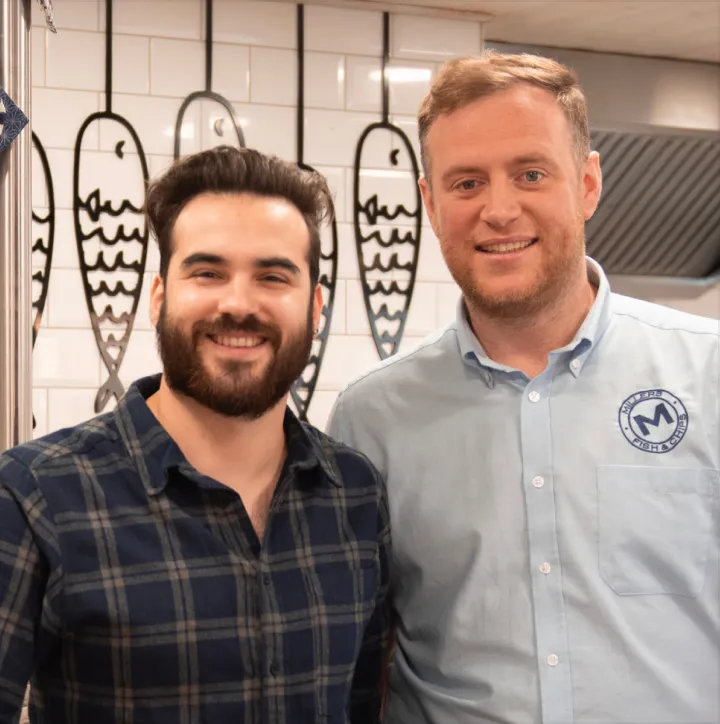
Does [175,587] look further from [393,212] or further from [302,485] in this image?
[393,212]

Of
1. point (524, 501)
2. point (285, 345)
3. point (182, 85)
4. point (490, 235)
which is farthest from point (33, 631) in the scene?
point (182, 85)

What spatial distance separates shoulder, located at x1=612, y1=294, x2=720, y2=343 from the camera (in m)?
1.50

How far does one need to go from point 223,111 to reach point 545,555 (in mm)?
1594

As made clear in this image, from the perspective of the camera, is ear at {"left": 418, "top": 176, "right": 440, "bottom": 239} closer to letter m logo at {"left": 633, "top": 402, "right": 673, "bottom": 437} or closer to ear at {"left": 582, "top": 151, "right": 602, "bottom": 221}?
ear at {"left": 582, "top": 151, "right": 602, "bottom": 221}

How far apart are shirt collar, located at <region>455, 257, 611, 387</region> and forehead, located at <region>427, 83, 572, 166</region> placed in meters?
0.22

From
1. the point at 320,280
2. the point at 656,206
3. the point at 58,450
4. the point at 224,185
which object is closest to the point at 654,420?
the point at 224,185

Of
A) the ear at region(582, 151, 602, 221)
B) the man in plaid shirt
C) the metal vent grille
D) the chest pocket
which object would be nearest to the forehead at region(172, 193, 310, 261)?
the man in plaid shirt

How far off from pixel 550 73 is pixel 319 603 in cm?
83

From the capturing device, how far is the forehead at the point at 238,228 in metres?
1.33

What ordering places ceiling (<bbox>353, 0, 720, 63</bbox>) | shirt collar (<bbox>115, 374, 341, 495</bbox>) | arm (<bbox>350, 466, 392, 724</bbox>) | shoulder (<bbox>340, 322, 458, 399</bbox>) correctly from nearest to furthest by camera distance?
shirt collar (<bbox>115, 374, 341, 495</bbox>)
arm (<bbox>350, 466, 392, 724</bbox>)
shoulder (<bbox>340, 322, 458, 399</bbox>)
ceiling (<bbox>353, 0, 720, 63</bbox>)

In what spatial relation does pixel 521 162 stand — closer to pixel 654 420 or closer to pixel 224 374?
pixel 654 420

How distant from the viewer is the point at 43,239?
2.46 metres

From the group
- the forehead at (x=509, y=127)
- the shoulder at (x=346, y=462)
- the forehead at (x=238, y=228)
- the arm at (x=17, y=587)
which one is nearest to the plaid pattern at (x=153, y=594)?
the arm at (x=17, y=587)

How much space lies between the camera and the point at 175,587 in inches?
47.3
